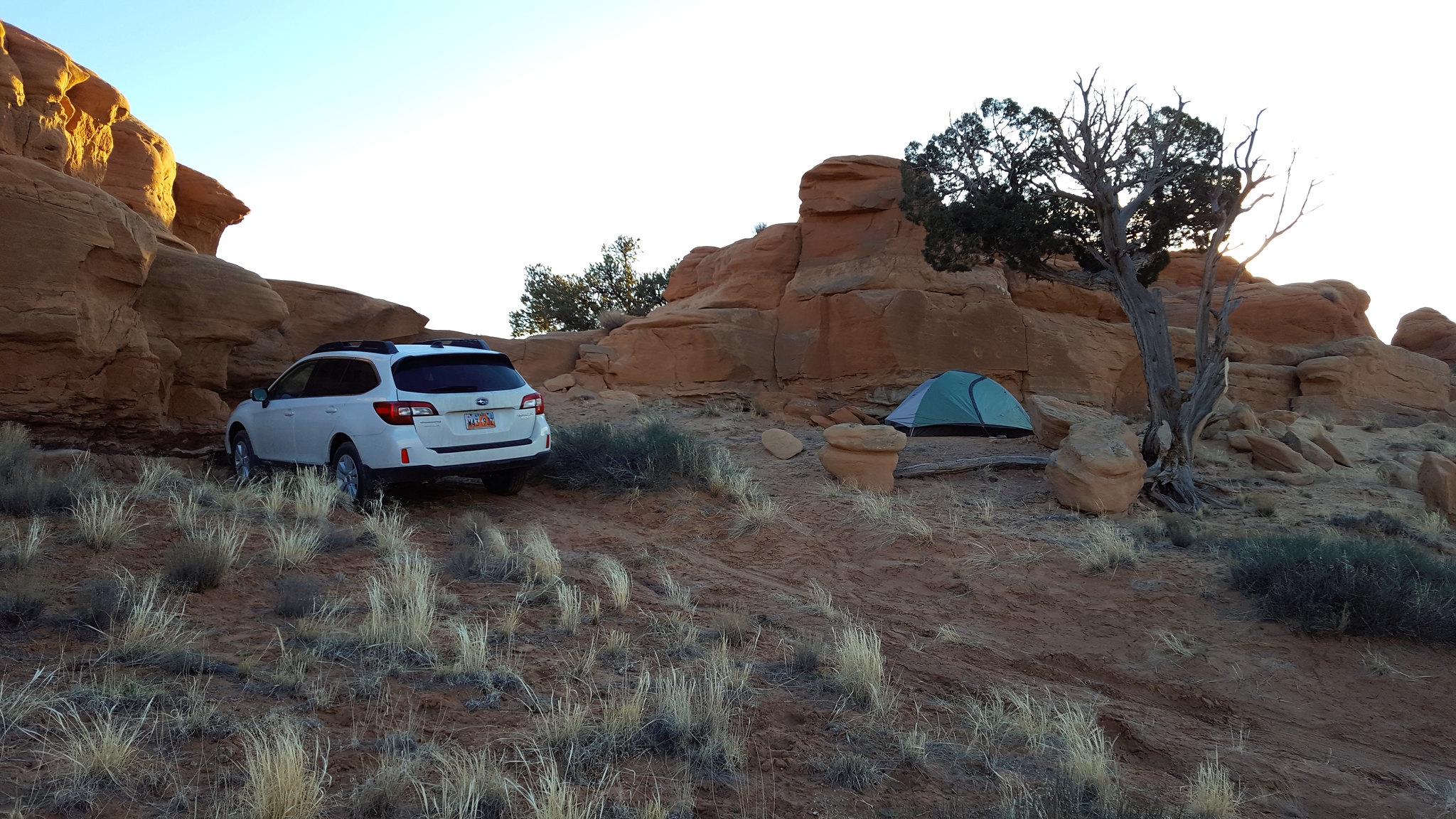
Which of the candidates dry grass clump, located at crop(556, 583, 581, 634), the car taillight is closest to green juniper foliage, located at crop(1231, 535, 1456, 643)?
dry grass clump, located at crop(556, 583, 581, 634)

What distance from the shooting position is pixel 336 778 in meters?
3.33

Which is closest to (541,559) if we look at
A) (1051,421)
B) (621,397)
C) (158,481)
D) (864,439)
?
(158,481)

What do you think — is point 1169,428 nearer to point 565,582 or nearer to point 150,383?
point 565,582

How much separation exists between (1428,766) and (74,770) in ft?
20.8

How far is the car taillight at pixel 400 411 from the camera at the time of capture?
29.1 ft

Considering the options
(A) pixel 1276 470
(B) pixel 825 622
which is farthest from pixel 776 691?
(A) pixel 1276 470

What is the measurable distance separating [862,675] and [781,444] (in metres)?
9.12

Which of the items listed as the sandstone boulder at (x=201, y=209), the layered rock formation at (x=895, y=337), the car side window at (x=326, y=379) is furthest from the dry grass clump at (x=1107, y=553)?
the sandstone boulder at (x=201, y=209)

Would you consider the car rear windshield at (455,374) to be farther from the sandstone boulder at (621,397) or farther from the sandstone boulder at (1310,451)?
the sandstone boulder at (1310,451)

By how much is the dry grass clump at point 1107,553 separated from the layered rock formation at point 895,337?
12.4 metres

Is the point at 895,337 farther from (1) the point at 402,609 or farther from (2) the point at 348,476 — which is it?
(1) the point at 402,609

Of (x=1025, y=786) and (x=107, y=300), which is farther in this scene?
(x=107, y=300)

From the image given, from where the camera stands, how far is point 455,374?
30.8 feet

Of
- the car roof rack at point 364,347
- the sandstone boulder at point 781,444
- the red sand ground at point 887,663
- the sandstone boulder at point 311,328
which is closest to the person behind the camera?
the red sand ground at point 887,663
